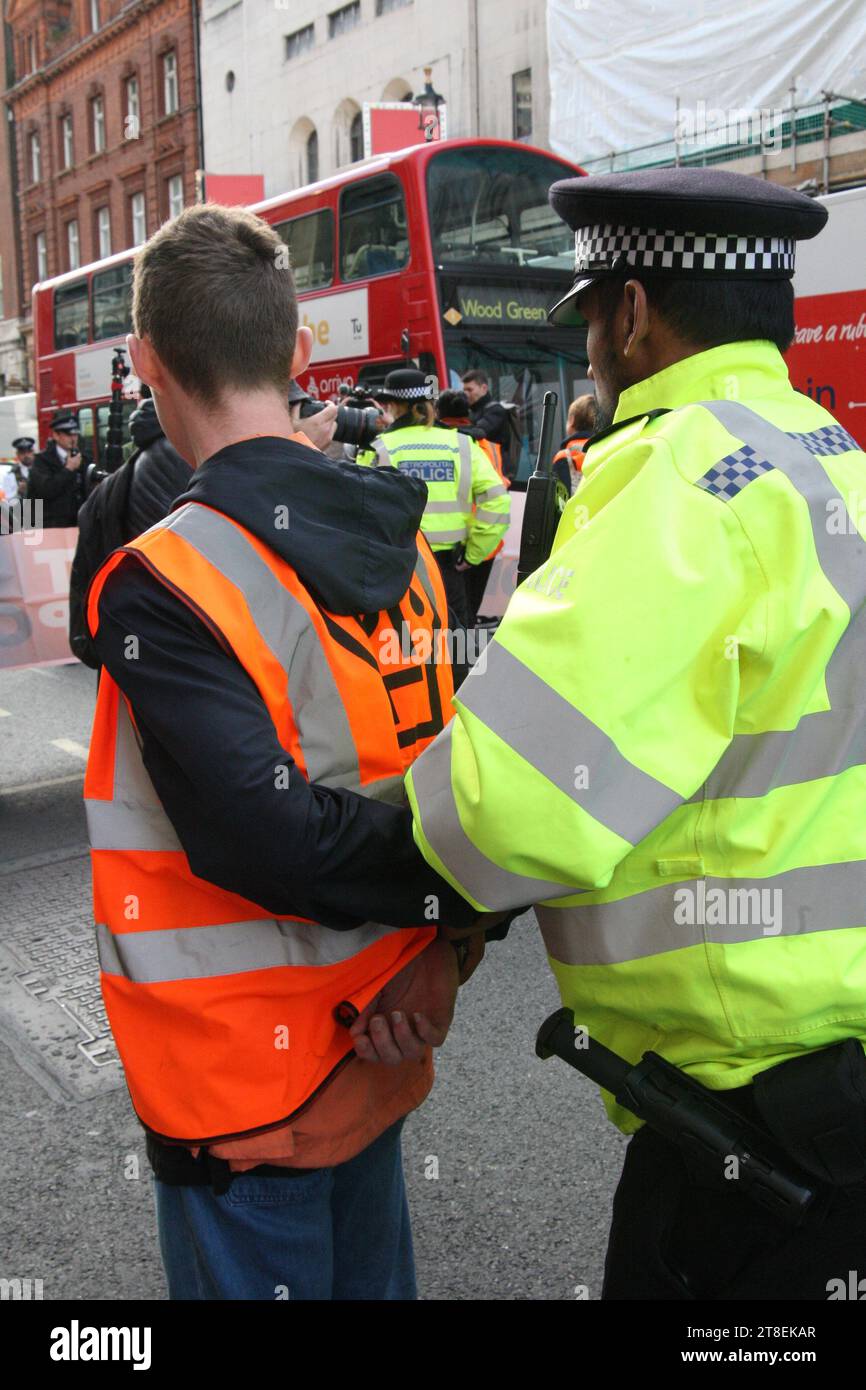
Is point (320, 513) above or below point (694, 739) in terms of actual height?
above

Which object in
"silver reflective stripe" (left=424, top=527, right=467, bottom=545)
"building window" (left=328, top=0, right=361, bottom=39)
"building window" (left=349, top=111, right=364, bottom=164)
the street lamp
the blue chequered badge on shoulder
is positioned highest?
"building window" (left=328, top=0, right=361, bottom=39)

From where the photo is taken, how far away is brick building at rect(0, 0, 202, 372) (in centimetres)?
3209

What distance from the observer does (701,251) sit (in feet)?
4.42

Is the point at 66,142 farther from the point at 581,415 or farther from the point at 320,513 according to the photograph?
the point at 320,513

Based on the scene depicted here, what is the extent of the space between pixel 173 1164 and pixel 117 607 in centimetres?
67

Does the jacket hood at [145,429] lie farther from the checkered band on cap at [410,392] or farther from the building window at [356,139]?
the building window at [356,139]

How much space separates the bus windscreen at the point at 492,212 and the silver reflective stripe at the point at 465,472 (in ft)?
16.1

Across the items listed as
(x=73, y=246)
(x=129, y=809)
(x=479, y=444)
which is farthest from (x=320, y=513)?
(x=73, y=246)

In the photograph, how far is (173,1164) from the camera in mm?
1429

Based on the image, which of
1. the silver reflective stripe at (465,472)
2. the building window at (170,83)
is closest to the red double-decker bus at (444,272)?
the silver reflective stripe at (465,472)

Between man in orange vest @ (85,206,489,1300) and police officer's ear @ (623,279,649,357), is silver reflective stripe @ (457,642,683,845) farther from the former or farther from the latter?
police officer's ear @ (623,279,649,357)

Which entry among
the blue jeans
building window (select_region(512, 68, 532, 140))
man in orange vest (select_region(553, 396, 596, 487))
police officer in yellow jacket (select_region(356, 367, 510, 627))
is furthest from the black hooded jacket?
building window (select_region(512, 68, 532, 140))

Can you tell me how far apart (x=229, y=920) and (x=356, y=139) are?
26981 millimetres

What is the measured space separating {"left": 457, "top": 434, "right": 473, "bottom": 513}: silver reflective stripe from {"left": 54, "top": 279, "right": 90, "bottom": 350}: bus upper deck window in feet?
42.2
